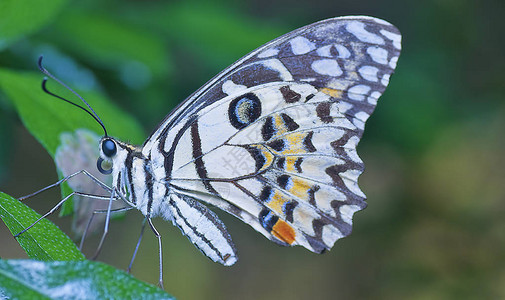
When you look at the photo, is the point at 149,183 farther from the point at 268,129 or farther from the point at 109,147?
the point at 268,129

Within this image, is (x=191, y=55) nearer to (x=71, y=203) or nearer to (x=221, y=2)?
(x=221, y=2)

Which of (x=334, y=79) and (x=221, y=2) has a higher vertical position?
(x=221, y=2)

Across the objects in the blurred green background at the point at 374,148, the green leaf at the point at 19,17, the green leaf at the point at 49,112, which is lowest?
the blurred green background at the point at 374,148

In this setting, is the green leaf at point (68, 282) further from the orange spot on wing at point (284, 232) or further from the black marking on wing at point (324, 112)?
the black marking on wing at point (324, 112)

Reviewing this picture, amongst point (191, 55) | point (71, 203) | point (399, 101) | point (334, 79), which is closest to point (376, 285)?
point (399, 101)

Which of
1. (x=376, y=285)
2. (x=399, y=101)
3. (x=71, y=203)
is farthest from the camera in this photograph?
(x=376, y=285)

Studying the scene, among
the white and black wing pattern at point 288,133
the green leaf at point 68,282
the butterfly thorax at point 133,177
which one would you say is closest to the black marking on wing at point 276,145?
the white and black wing pattern at point 288,133

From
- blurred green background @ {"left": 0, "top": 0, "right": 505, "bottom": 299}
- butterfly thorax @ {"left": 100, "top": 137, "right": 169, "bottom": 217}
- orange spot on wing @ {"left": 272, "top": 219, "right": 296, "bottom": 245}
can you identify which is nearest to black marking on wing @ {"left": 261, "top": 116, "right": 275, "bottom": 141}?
orange spot on wing @ {"left": 272, "top": 219, "right": 296, "bottom": 245}

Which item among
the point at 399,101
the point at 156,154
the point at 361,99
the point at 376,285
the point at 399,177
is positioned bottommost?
the point at 376,285
